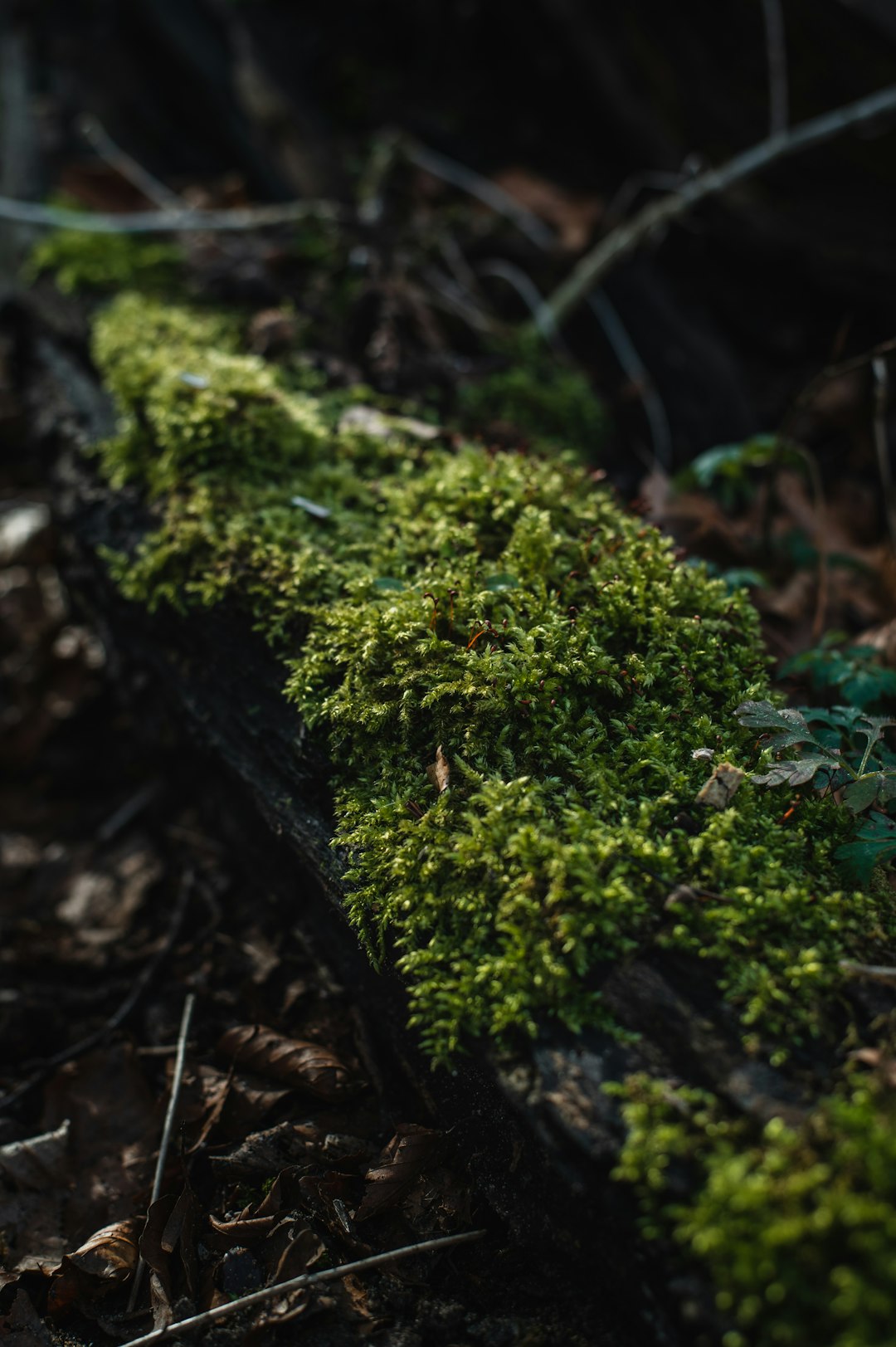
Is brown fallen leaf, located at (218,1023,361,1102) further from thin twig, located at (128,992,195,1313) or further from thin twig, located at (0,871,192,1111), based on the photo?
thin twig, located at (0,871,192,1111)

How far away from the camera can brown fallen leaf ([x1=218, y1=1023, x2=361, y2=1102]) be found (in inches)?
91.3

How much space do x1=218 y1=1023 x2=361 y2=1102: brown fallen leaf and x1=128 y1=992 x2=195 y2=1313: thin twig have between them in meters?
0.13

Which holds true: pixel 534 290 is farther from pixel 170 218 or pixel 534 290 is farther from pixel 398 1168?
pixel 398 1168

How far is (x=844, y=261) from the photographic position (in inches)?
193

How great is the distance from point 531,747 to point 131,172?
496cm

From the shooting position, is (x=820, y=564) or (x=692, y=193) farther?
(x=692, y=193)

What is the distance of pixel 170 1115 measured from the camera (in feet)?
7.66

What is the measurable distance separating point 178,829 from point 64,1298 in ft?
5.66

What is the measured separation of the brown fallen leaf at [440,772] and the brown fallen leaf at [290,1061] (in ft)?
3.01

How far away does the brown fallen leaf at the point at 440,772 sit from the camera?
2027mm

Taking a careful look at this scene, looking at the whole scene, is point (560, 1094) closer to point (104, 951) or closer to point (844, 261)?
point (104, 951)

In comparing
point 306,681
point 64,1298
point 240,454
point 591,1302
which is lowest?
point 591,1302

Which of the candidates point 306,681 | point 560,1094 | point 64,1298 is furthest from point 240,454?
point 64,1298

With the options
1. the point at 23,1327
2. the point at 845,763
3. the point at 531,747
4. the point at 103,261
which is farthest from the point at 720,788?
the point at 103,261
